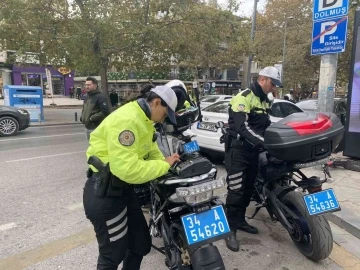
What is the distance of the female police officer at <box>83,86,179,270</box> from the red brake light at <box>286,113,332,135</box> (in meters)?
1.15

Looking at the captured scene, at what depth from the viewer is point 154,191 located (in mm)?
2648

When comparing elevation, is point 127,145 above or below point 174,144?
above

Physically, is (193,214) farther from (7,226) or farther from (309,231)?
(7,226)

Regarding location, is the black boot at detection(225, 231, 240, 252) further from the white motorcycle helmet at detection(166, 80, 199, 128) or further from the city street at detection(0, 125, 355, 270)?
the white motorcycle helmet at detection(166, 80, 199, 128)

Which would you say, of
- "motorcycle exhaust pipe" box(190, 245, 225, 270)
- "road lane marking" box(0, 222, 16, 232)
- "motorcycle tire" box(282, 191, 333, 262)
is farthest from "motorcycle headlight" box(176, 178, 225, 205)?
"road lane marking" box(0, 222, 16, 232)

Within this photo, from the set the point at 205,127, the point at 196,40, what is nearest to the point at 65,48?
the point at 196,40

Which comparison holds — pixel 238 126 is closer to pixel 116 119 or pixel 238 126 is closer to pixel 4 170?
pixel 116 119

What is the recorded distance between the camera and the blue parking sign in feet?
17.1

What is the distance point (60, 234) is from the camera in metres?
3.46

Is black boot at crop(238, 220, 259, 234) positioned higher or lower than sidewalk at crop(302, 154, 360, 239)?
lower

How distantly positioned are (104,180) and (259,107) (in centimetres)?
192

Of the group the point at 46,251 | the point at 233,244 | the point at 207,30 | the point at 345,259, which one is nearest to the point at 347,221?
the point at 345,259

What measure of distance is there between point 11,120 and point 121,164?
9.66 metres

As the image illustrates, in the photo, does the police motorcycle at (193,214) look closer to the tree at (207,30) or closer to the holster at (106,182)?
the holster at (106,182)
